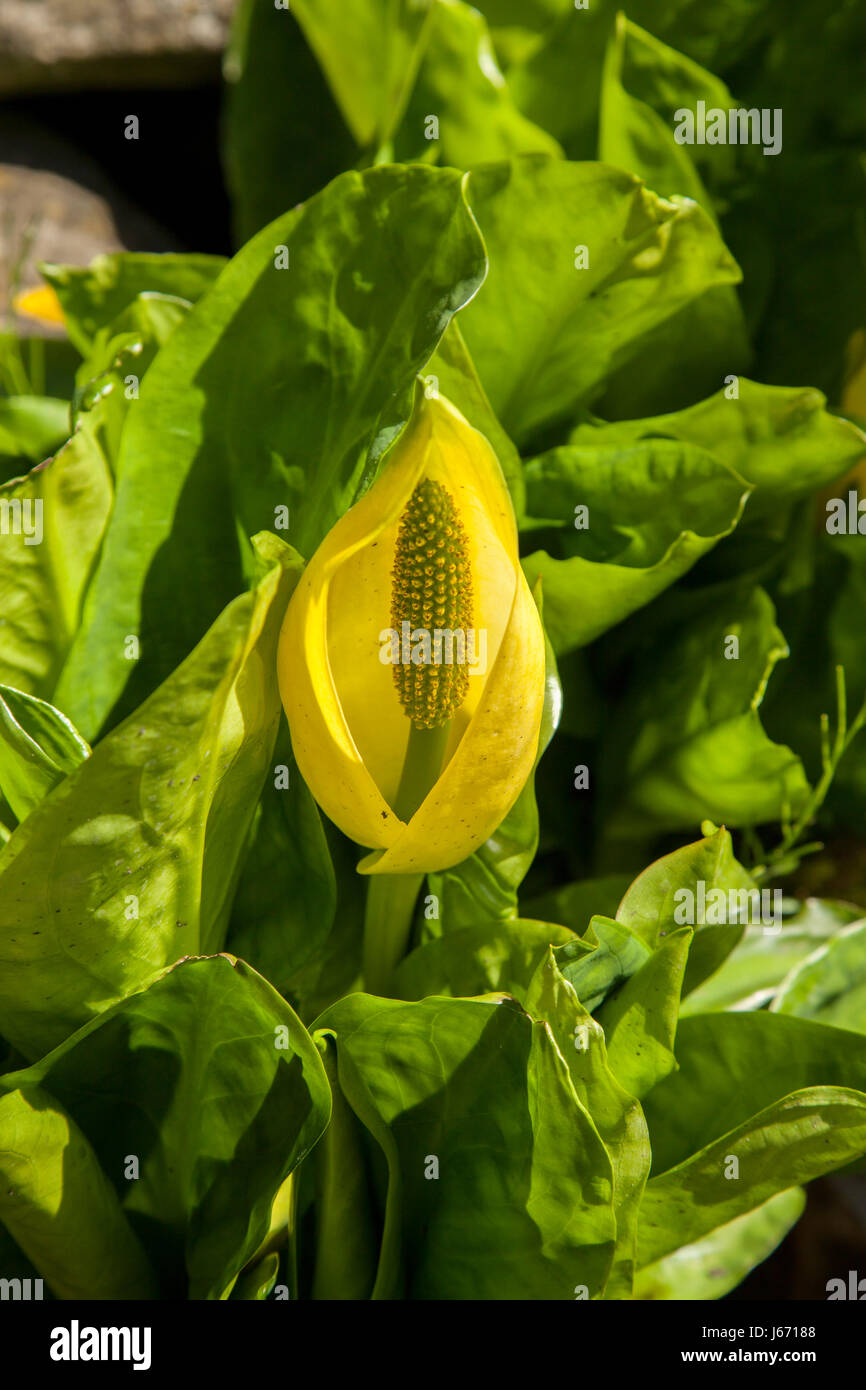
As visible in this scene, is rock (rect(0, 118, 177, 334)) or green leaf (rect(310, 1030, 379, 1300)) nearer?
green leaf (rect(310, 1030, 379, 1300))

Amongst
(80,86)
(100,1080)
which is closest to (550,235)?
(100,1080)

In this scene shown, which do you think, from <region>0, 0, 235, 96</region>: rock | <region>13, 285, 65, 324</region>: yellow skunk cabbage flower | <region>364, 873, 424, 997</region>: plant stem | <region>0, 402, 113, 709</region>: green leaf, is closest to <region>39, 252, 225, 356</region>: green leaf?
<region>13, 285, 65, 324</region>: yellow skunk cabbage flower

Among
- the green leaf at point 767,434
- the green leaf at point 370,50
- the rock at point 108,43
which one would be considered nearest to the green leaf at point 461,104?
the green leaf at point 370,50

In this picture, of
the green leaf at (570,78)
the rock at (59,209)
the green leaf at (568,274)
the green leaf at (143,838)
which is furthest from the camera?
the rock at (59,209)

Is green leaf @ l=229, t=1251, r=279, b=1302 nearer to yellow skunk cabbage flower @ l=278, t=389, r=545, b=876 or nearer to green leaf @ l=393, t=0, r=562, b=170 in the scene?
yellow skunk cabbage flower @ l=278, t=389, r=545, b=876

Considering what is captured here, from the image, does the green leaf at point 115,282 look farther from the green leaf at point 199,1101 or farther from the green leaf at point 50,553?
the green leaf at point 199,1101
